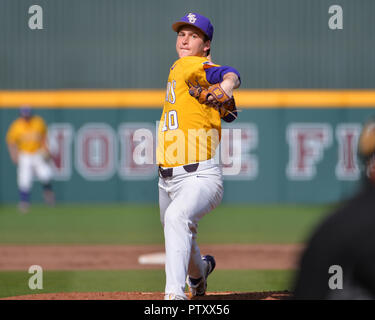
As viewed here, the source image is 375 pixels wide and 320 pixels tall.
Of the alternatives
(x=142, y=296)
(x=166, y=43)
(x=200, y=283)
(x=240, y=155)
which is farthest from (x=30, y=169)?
(x=200, y=283)

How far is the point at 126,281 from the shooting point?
20.2 feet

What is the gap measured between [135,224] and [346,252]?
33.5 ft

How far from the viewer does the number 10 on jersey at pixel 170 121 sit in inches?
159

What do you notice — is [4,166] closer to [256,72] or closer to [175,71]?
[256,72]

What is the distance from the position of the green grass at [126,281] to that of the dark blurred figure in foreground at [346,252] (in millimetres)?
3874

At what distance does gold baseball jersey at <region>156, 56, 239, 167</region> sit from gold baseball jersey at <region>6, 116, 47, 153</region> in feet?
33.5

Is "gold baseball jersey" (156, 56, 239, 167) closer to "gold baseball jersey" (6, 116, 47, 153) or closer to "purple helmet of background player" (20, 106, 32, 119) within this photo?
"purple helmet of background player" (20, 106, 32, 119)

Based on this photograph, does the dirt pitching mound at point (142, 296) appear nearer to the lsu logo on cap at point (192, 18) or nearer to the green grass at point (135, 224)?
the lsu logo on cap at point (192, 18)

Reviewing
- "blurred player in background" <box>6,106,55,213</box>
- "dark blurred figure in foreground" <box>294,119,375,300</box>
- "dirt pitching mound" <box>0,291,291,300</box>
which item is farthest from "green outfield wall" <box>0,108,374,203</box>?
"dark blurred figure in foreground" <box>294,119,375,300</box>

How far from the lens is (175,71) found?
4.14 metres

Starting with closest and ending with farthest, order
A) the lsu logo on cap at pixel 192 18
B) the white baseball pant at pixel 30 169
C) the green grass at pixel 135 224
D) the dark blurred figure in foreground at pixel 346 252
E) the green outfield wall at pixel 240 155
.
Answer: the dark blurred figure in foreground at pixel 346 252
the lsu logo on cap at pixel 192 18
the green grass at pixel 135 224
the white baseball pant at pixel 30 169
the green outfield wall at pixel 240 155

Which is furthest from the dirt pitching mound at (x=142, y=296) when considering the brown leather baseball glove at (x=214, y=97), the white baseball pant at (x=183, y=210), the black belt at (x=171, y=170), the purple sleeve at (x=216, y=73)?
the purple sleeve at (x=216, y=73)
